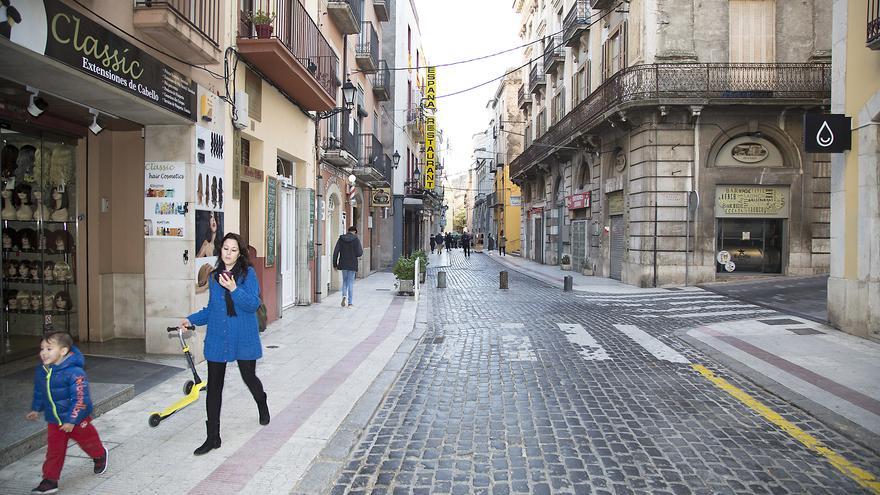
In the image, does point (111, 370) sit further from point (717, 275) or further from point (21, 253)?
point (717, 275)

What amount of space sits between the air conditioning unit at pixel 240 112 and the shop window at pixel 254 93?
17.4 inches

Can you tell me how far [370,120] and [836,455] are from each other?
802 inches

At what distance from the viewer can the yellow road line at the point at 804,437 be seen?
407 cm

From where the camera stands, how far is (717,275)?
61.9 feet

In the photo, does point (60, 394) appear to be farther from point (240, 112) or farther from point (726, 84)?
point (726, 84)

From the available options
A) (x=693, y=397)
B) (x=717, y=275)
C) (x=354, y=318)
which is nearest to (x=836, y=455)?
(x=693, y=397)

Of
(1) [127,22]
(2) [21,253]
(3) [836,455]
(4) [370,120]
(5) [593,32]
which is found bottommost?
(3) [836,455]

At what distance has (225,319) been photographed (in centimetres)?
444

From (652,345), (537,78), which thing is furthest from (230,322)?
(537,78)

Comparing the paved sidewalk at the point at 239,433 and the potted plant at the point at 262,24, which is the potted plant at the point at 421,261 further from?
the potted plant at the point at 262,24

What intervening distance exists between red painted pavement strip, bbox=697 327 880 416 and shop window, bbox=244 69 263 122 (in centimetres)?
819

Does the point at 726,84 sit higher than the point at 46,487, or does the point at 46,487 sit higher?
the point at 726,84

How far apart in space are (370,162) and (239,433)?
1578 centimetres

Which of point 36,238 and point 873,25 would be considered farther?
point 873,25
